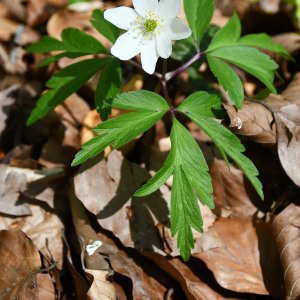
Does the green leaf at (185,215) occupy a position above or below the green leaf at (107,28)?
below

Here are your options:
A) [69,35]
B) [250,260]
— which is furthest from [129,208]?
[69,35]

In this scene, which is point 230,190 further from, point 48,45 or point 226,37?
point 48,45

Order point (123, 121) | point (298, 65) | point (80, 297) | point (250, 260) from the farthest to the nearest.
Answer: point (298, 65)
point (250, 260)
point (80, 297)
point (123, 121)

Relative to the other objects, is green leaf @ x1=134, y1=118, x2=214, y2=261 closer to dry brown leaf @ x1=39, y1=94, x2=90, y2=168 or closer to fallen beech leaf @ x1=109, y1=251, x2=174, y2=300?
fallen beech leaf @ x1=109, y1=251, x2=174, y2=300

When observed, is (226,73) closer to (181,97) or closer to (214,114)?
(214,114)

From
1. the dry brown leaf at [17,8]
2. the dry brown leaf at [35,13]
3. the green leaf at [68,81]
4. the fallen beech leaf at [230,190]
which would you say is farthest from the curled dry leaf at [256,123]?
the dry brown leaf at [17,8]

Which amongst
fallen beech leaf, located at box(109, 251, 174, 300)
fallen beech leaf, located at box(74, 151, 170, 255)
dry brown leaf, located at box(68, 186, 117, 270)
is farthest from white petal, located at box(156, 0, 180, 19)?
fallen beech leaf, located at box(109, 251, 174, 300)

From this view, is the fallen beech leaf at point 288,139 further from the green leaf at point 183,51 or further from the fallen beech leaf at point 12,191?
the fallen beech leaf at point 12,191
